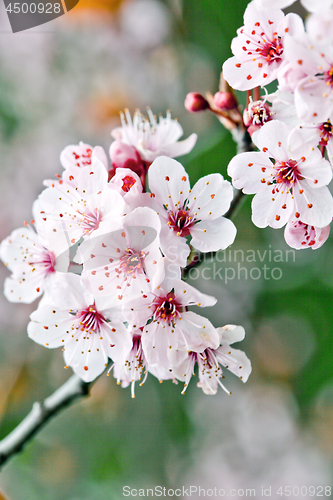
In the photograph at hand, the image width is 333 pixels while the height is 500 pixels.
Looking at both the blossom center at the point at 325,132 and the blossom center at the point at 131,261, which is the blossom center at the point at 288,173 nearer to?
the blossom center at the point at 325,132

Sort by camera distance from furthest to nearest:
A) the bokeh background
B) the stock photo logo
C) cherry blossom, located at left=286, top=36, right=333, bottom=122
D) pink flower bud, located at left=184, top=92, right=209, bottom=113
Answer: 1. the bokeh background
2. the stock photo logo
3. pink flower bud, located at left=184, top=92, right=209, bottom=113
4. cherry blossom, located at left=286, top=36, right=333, bottom=122

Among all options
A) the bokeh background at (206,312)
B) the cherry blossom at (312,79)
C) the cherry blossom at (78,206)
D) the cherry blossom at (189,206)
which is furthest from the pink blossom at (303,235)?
the bokeh background at (206,312)

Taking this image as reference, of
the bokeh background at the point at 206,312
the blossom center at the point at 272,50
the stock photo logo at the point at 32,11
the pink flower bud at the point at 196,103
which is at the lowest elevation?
the bokeh background at the point at 206,312

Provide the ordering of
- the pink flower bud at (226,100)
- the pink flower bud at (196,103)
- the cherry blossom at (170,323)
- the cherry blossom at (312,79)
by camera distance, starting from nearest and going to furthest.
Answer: the cherry blossom at (312,79), the cherry blossom at (170,323), the pink flower bud at (226,100), the pink flower bud at (196,103)

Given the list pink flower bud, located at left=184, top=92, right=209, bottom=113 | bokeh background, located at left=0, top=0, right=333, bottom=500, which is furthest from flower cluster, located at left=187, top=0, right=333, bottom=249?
bokeh background, located at left=0, top=0, right=333, bottom=500

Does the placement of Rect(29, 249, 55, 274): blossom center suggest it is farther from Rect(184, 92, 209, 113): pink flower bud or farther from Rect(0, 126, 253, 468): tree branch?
Rect(184, 92, 209, 113): pink flower bud
